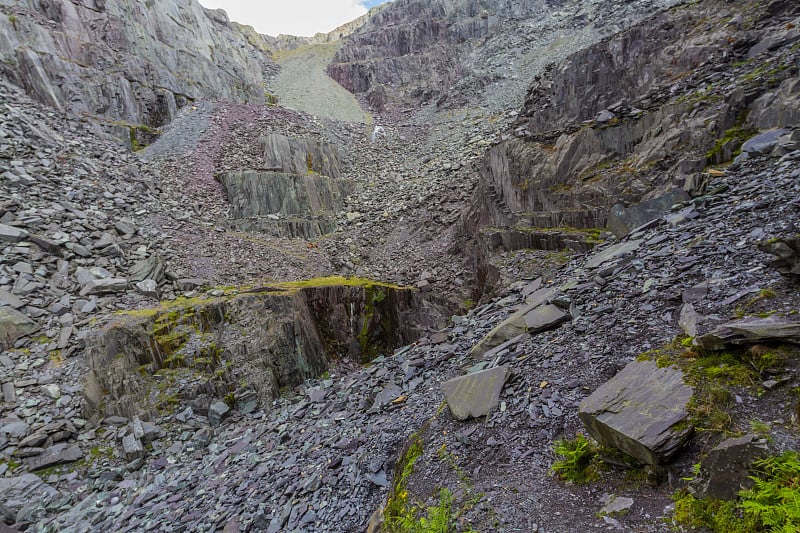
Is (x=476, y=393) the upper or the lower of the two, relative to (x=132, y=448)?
upper

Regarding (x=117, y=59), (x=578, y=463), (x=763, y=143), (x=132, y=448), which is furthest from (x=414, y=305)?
(x=117, y=59)

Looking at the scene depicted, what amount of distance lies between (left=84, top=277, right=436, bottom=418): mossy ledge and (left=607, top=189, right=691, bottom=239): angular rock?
28.3ft

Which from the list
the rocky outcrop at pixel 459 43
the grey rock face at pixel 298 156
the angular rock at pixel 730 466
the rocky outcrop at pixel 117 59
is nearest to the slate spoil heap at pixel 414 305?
the angular rock at pixel 730 466

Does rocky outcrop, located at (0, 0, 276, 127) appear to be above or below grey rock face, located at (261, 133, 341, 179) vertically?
above

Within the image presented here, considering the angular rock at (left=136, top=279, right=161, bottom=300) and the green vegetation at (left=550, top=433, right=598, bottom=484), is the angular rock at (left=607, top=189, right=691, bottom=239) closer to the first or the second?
the green vegetation at (left=550, top=433, right=598, bottom=484)

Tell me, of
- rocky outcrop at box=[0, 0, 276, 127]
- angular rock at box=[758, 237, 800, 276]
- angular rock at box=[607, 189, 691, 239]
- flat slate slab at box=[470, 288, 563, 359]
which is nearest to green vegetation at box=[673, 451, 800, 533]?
angular rock at box=[758, 237, 800, 276]

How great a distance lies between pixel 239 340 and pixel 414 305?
7534 mm

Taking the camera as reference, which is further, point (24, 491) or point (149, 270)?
point (149, 270)

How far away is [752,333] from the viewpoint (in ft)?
12.3

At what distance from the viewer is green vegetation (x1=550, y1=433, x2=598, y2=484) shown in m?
3.91

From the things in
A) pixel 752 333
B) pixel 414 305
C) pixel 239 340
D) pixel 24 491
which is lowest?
pixel 414 305

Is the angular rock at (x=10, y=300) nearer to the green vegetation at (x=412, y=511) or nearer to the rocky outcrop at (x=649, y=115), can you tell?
the green vegetation at (x=412, y=511)

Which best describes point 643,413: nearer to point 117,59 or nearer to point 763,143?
point 763,143

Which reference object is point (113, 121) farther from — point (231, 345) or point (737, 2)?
point (737, 2)
